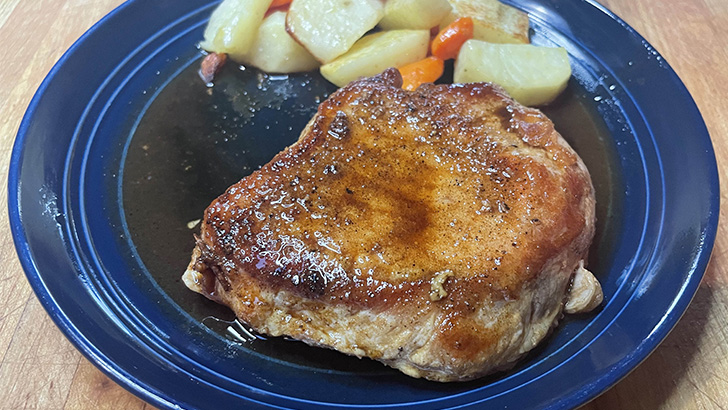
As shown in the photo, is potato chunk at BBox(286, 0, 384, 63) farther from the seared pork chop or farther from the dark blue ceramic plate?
the seared pork chop

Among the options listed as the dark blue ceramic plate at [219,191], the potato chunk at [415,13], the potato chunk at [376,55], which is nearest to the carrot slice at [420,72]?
the potato chunk at [376,55]

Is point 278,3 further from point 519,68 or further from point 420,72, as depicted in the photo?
point 519,68

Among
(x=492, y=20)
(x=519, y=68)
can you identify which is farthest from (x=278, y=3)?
(x=519, y=68)

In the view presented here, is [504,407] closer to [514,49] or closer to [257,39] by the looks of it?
[514,49]

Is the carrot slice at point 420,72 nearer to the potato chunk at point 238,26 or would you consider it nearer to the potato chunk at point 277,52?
the potato chunk at point 277,52

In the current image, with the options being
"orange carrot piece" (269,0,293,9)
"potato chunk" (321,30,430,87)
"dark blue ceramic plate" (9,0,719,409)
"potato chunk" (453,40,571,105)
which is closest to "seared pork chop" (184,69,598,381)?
"dark blue ceramic plate" (9,0,719,409)

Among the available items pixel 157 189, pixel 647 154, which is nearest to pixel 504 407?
pixel 647 154

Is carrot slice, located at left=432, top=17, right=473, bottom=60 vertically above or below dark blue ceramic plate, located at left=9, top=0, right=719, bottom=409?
above
